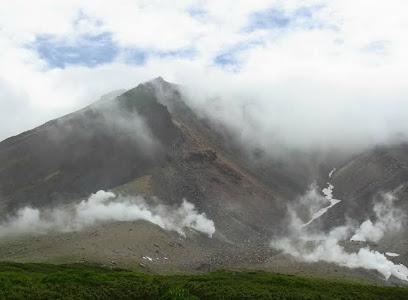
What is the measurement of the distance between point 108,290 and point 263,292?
23.5m

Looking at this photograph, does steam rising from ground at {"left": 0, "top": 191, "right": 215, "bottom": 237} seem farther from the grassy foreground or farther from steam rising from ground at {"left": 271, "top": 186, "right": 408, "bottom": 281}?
the grassy foreground

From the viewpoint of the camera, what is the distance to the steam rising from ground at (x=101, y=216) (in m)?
178

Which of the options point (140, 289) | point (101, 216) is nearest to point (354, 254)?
point (101, 216)

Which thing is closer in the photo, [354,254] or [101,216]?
[354,254]

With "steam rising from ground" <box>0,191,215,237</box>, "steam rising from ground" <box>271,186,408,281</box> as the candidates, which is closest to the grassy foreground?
"steam rising from ground" <box>271,186,408,281</box>

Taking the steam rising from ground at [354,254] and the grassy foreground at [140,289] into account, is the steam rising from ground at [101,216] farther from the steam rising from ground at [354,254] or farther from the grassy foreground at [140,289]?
the grassy foreground at [140,289]

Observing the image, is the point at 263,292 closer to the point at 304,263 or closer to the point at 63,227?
the point at 304,263

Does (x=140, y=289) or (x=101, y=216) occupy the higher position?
(x=101, y=216)

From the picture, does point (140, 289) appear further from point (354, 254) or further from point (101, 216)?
point (101, 216)

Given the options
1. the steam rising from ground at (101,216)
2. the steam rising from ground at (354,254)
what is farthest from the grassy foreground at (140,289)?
the steam rising from ground at (101,216)

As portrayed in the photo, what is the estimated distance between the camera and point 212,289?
231 feet

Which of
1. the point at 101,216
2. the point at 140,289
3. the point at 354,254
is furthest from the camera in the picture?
the point at 101,216

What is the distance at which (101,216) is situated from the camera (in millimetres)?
182875

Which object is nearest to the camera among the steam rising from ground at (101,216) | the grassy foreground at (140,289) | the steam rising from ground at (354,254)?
the grassy foreground at (140,289)
